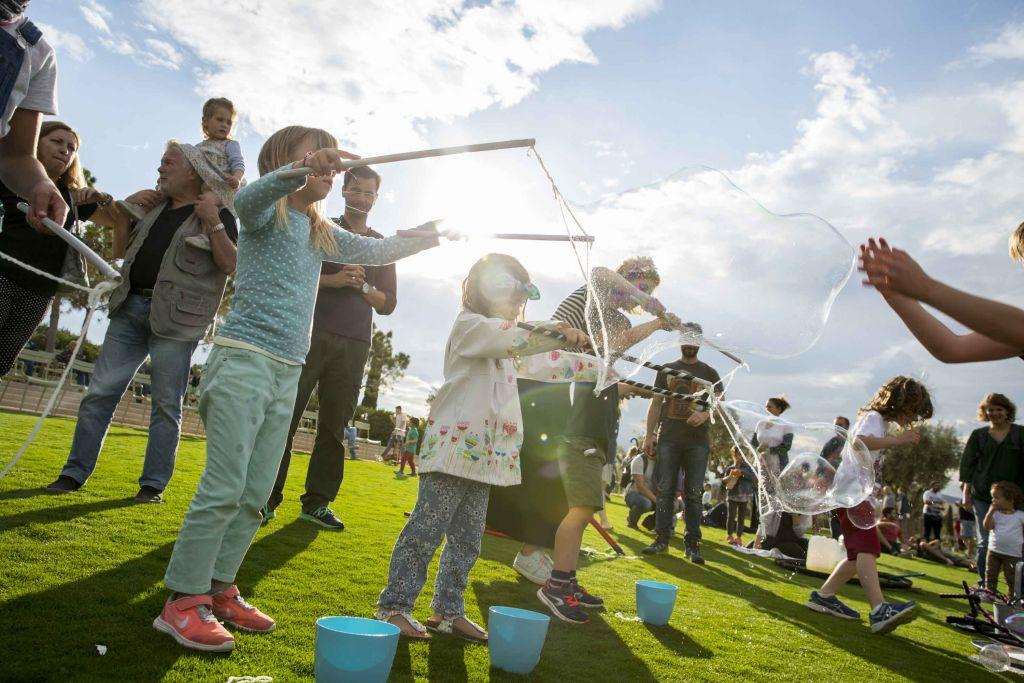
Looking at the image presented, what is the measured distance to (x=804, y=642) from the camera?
159 inches

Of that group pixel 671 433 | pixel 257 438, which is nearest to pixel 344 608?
pixel 257 438

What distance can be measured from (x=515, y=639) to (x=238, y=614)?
112 cm

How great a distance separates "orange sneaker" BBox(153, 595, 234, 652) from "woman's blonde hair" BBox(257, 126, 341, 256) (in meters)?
1.56

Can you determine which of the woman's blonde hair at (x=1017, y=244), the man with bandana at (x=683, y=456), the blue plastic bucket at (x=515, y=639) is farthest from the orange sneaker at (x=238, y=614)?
the man with bandana at (x=683, y=456)

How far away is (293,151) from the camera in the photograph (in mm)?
2887

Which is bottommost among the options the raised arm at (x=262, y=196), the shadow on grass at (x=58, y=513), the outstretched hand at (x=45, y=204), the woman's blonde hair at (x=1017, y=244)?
the shadow on grass at (x=58, y=513)

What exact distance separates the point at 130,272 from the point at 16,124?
1.80 meters

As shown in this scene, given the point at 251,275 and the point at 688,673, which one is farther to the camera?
the point at 688,673

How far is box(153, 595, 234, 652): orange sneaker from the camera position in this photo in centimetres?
219

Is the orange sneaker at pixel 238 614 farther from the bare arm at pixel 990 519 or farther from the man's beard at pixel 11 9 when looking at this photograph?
the bare arm at pixel 990 519

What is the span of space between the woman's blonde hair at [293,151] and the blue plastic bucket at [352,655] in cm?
171

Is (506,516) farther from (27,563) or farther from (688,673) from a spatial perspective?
(27,563)

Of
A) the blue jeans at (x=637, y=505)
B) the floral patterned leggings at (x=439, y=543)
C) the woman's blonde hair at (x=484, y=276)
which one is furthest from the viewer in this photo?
the blue jeans at (x=637, y=505)

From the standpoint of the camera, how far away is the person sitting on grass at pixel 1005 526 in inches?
281
